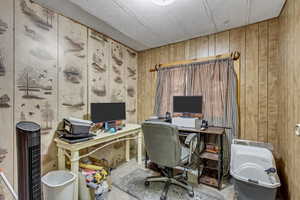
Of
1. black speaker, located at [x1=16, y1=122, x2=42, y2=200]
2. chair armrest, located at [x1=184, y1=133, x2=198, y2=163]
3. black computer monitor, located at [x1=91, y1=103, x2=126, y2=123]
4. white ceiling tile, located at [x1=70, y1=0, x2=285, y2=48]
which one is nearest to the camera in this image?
black speaker, located at [x1=16, y1=122, x2=42, y2=200]

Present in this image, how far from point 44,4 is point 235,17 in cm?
255

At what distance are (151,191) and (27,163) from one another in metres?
1.70

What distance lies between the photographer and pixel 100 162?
2.11m

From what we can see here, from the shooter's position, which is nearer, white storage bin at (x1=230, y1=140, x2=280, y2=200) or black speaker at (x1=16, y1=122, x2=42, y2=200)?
black speaker at (x1=16, y1=122, x2=42, y2=200)

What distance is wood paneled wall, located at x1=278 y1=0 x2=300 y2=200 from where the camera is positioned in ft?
4.28

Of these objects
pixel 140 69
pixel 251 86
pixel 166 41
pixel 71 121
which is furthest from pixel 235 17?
pixel 71 121

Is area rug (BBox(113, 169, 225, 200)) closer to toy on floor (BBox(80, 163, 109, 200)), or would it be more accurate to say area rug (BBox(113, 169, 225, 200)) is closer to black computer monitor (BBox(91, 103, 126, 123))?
toy on floor (BBox(80, 163, 109, 200))

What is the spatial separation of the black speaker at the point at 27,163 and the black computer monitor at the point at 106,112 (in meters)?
1.53

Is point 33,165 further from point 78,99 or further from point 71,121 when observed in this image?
point 78,99

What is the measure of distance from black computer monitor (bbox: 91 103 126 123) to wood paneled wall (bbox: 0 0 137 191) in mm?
177

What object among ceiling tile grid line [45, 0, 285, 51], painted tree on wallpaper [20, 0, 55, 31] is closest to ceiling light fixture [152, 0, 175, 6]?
ceiling tile grid line [45, 0, 285, 51]

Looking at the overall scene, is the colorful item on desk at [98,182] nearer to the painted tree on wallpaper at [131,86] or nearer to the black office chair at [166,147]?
the black office chair at [166,147]

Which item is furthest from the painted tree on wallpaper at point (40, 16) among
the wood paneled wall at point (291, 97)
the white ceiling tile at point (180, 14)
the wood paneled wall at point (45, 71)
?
the wood paneled wall at point (291, 97)

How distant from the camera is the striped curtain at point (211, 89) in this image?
2244mm
